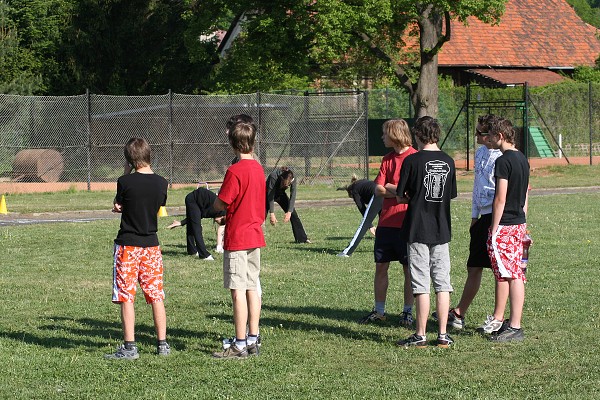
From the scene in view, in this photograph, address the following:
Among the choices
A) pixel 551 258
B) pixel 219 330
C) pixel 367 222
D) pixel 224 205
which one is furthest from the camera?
pixel 551 258

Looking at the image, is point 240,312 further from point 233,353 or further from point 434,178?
point 434,178

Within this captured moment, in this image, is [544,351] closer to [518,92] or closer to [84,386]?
[84,386]

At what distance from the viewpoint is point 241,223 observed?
311 inches

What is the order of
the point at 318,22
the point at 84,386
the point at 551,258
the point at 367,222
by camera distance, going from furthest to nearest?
the point at 318,22
the point at 551,258
the point at 367,222
the point at 84,386

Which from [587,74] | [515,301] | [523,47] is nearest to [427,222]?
[515,301]

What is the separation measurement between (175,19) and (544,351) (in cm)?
3036

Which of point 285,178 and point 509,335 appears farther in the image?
point 285,178

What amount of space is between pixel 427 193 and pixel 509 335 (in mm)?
1413

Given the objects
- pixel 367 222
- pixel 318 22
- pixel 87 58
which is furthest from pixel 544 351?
pixel 87 58

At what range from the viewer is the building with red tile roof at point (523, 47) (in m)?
49.3

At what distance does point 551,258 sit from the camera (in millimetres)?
13445

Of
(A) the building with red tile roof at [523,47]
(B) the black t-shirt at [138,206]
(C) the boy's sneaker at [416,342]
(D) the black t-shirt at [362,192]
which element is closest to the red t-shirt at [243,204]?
(B) the black t-shirt at [138,206]

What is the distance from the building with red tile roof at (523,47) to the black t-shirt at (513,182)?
129 feet

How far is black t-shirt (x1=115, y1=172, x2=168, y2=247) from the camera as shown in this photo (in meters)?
7.91
